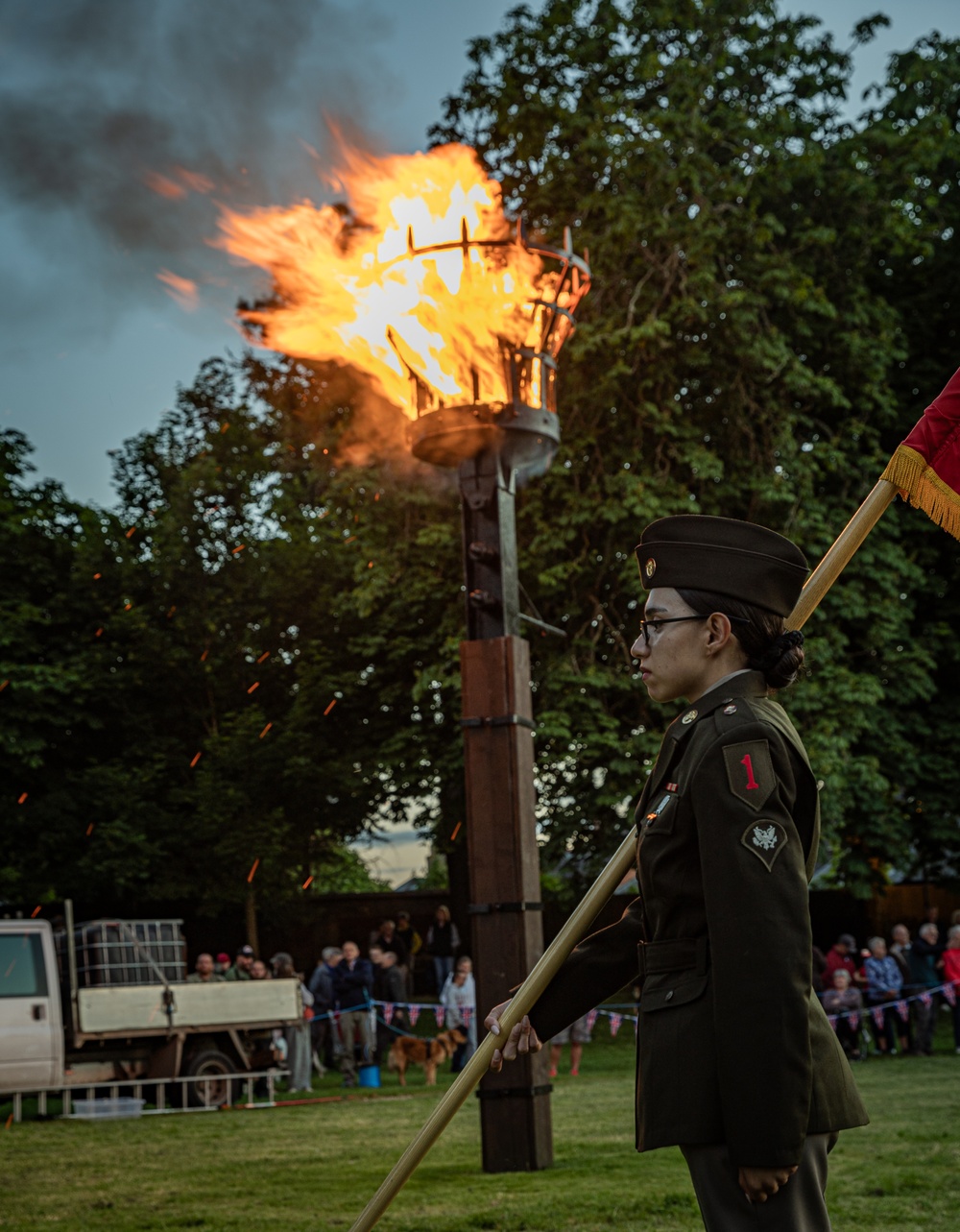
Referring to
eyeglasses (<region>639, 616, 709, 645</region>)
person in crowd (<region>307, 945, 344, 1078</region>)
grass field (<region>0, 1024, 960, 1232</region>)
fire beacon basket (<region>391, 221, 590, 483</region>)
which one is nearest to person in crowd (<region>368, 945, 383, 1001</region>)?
person in crowd (<region>307, 945, 344, 1078</region>)

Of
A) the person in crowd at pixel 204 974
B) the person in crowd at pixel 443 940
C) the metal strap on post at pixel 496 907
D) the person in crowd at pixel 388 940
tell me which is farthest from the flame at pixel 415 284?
the person in crowd at pixel 443 940

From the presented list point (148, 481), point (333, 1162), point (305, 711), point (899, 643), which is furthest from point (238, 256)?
point (148, 481)

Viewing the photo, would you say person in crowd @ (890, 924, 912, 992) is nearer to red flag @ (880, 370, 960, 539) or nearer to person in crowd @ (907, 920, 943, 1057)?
person in crowd @ (907, 920, 943, 1057)

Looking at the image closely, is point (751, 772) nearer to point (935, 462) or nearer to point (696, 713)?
point (696, 713)

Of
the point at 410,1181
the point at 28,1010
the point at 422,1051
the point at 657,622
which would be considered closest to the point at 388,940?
the point at 422,1051

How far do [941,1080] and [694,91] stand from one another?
535 inches

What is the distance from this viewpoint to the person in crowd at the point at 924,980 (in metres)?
20.6

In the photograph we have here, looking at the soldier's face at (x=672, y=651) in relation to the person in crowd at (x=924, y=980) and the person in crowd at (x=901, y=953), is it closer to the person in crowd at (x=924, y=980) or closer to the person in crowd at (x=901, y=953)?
the person in crowd at (x=924, y=980)

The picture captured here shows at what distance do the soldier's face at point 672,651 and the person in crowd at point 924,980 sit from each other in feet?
60.8

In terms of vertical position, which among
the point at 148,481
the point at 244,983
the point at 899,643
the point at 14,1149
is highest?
the point at 148,481

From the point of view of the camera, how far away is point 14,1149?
41.8 ft

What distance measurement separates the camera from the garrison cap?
3588 mm

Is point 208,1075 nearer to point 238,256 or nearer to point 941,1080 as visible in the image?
point 941,1080

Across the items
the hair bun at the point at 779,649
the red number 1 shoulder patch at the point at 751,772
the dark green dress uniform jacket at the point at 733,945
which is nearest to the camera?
the dark green dress uniform jacket at the point at 733,945
